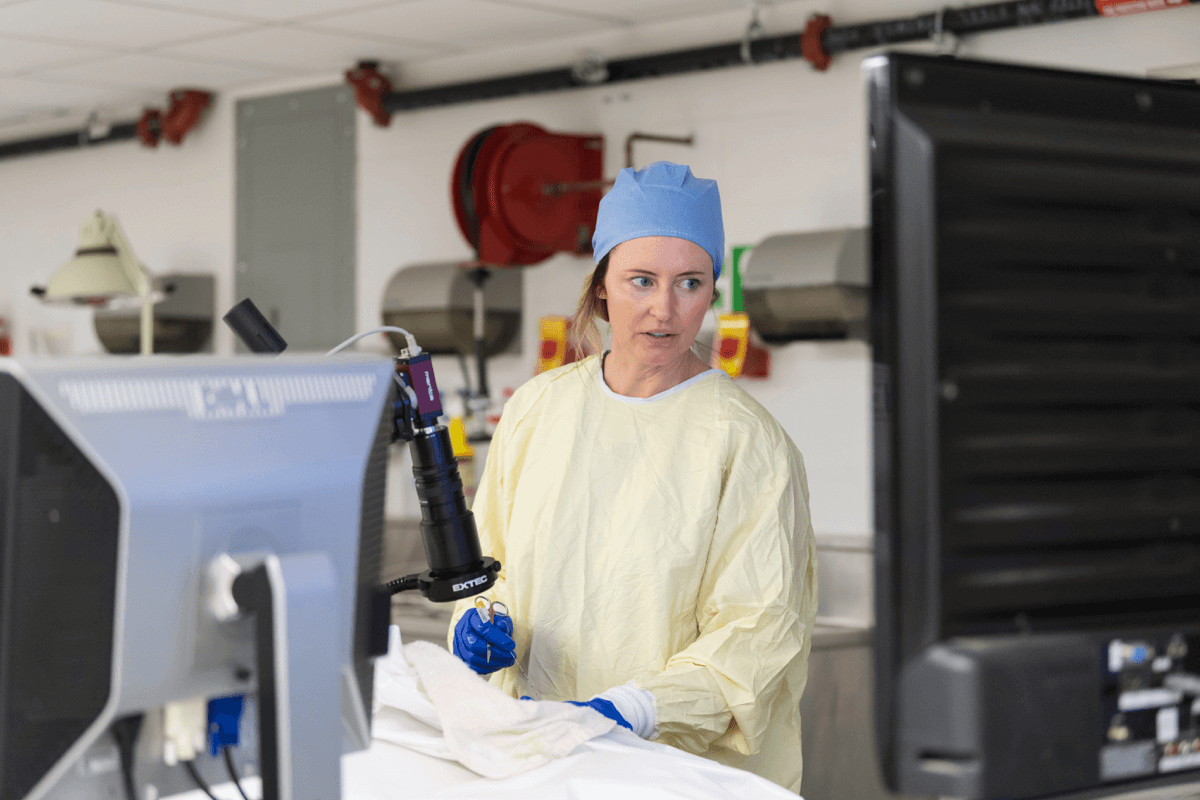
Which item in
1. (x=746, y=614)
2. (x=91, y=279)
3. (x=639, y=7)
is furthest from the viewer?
(x=91, y=279)

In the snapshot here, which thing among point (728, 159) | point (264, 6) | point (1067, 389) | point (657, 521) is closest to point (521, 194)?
point (728, 159)

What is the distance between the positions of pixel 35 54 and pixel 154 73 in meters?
0.45

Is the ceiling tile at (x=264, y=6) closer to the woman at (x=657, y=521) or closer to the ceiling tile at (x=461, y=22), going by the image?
the ceiling tile at (x=461, y=22)

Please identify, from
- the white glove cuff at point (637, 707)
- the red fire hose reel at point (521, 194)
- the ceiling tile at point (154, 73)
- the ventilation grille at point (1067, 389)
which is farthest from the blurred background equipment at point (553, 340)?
the ventilation grille at point (1067, 389)

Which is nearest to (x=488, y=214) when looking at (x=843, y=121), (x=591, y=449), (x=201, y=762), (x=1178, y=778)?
(x=843, y=121)

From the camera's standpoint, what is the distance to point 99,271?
3850mm

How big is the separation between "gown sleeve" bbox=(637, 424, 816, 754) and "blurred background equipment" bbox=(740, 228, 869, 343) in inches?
59.5

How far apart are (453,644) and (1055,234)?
1.10 metres

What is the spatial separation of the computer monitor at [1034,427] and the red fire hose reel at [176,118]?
4632 millimetres

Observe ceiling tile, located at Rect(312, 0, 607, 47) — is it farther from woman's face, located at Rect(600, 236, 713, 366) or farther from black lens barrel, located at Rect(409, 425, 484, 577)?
black lens barrel, located at Rect(409, 425, 484, 577)

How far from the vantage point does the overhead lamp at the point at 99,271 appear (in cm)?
384

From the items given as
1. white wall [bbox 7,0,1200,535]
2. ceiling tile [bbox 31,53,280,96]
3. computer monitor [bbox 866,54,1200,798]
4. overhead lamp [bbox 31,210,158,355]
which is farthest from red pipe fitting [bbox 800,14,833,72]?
computer monitor [bbox 866,54,1200,798]

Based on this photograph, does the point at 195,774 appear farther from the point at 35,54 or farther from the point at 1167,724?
the point at 35,54

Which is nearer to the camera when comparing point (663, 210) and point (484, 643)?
point (484, 643)
